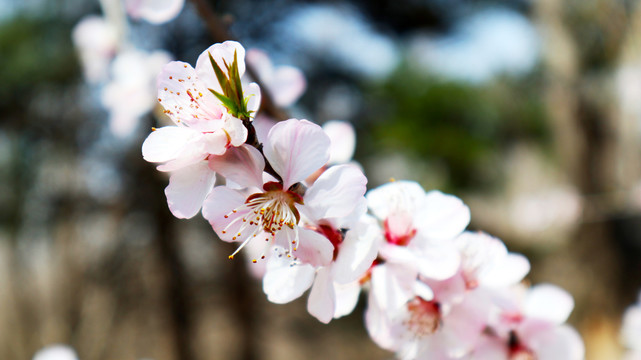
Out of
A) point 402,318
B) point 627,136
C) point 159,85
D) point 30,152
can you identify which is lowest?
point 30,152

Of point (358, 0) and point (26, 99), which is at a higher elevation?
point (358, 0)

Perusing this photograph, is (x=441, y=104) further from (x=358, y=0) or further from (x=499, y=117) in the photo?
(x=358, y=0)

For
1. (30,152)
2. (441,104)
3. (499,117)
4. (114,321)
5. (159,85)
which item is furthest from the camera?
(499,117)

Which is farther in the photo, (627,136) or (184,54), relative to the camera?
(627,136)

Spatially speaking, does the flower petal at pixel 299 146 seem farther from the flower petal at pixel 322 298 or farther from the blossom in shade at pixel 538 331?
the blossom in shade at pixel 538 331

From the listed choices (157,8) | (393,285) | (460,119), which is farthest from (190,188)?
(460,119)

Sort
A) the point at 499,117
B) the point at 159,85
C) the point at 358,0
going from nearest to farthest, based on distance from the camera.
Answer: the point at 159,85
the point at 358,0
the point at 499,117

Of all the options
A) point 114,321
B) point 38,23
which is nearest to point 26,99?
point 38,23
